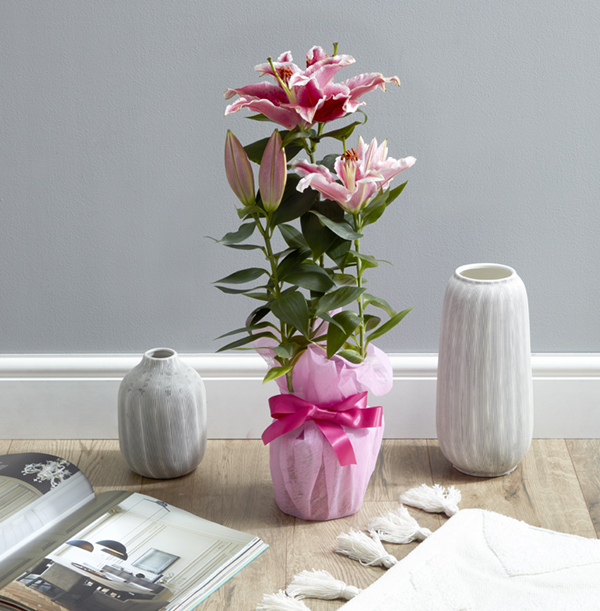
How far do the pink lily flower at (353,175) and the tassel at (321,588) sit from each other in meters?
0.43

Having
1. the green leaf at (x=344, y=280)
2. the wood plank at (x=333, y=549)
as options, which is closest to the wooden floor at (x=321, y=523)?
the wood plank at (x=333, y=549)

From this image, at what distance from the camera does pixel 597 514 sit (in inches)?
38.6

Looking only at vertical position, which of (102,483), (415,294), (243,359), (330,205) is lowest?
(102,483)

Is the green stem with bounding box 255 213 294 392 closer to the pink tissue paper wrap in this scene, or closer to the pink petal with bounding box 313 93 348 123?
the pink tissue paper wrap

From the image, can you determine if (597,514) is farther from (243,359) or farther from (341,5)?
(341,5)

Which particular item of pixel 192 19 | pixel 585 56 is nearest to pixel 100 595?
pixel 192 19

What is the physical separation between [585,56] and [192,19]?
0.58 meters

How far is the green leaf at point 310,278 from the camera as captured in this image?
860 millimetres

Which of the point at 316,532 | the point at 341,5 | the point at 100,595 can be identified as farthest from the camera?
the point at 341,5

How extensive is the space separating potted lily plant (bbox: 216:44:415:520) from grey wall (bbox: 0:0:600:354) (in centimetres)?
20

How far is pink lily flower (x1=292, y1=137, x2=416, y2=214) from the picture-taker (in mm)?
806

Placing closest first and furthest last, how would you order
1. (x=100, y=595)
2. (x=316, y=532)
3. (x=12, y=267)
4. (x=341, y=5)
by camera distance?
(x=100, y=595), (x=316, y=532), (x=341, y=5), (x=12, y=267)

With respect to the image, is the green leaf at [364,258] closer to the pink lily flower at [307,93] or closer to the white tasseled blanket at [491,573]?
the pink lily flower at [307,93]

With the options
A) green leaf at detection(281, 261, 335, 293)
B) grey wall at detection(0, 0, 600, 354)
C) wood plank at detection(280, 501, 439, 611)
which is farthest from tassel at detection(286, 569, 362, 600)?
grey wall at detection(0, 0, 600, 354)
